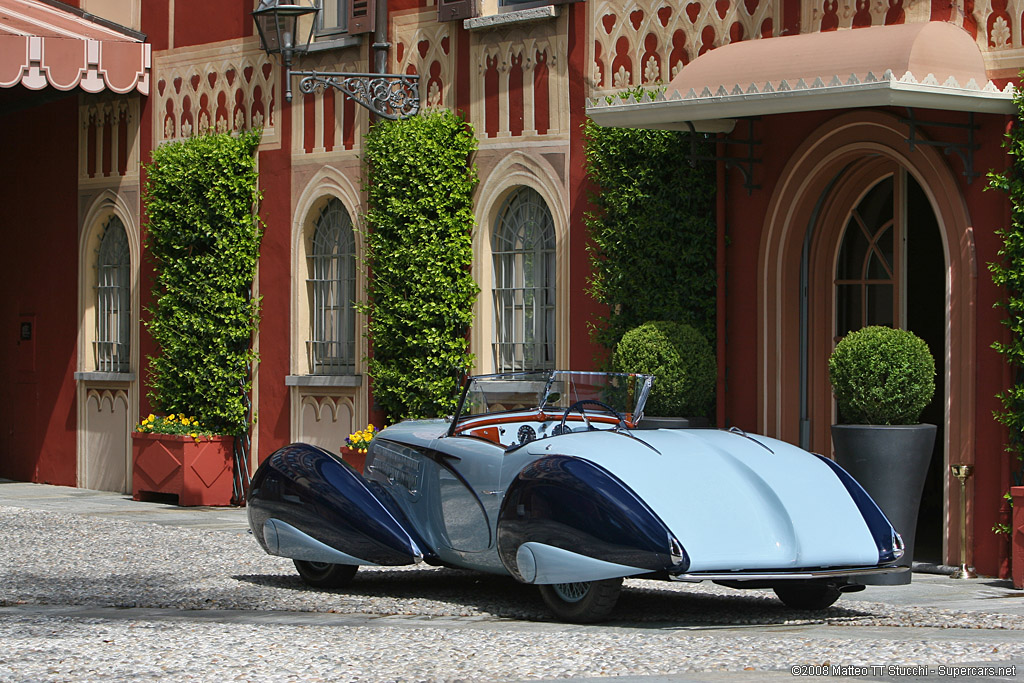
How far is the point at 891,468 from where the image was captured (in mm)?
10227

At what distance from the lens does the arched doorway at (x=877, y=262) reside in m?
11.7

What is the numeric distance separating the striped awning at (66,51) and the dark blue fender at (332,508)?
8323 millimetres

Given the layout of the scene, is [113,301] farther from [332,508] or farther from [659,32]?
[332,508]

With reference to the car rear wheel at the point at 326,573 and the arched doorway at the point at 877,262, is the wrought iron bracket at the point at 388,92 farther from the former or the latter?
the car rear wheel at the point at 326,573

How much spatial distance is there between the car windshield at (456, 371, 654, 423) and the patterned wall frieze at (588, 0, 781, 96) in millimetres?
3959

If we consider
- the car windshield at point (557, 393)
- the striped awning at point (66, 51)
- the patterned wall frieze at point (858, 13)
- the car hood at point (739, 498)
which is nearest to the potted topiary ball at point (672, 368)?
the patterned wall frieze at point (858, 13)

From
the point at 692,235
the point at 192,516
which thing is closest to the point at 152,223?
the point at 192,516

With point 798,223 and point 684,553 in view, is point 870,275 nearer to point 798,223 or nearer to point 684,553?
point 798,223

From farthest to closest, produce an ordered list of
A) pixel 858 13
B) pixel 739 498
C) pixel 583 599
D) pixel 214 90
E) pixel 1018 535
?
pixel 214 90
pixel 858 13
pixel 1018 535
pixel 583 599
pixel 739 498

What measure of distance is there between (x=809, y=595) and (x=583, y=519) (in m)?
1.60

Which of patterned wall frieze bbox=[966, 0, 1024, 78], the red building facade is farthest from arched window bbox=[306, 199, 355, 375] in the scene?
patterned wall frieze bbox=[966, 0, 1024, 78]

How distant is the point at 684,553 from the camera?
294 inches

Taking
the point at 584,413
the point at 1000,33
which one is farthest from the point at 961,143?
the point at 584,413

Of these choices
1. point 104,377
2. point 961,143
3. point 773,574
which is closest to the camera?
point 773,574
